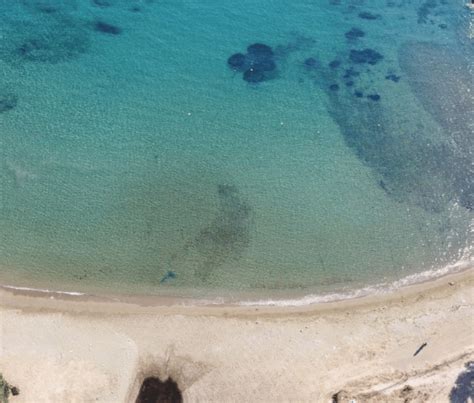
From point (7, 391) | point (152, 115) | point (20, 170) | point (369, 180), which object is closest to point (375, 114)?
point (369, 180)

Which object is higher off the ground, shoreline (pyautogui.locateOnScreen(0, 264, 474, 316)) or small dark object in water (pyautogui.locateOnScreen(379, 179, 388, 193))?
small dark object in water (pyautogui.locateOnScreen(379, 179, 388, 193))

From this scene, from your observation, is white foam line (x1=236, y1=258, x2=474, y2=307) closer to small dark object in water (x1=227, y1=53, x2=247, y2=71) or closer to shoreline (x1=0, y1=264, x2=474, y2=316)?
shoreline (x1=0, y1=264, x2=474, y2=316)

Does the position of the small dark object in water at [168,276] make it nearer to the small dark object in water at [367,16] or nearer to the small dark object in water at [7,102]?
the small dark object in water at [7,102]

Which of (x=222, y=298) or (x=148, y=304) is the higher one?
(x=222, y=298)

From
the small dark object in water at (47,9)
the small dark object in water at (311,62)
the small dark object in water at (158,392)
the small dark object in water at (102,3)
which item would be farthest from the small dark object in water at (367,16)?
the small dark object in water at (158,392)

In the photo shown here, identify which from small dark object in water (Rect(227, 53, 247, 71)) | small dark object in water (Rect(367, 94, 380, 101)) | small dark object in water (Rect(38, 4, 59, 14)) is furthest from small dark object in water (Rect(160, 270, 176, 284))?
small dark object in water (Rect(38, 4, 59, 14))

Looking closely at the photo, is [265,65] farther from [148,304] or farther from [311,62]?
[148,304]

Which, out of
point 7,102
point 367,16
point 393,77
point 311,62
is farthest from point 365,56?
point 7,102
